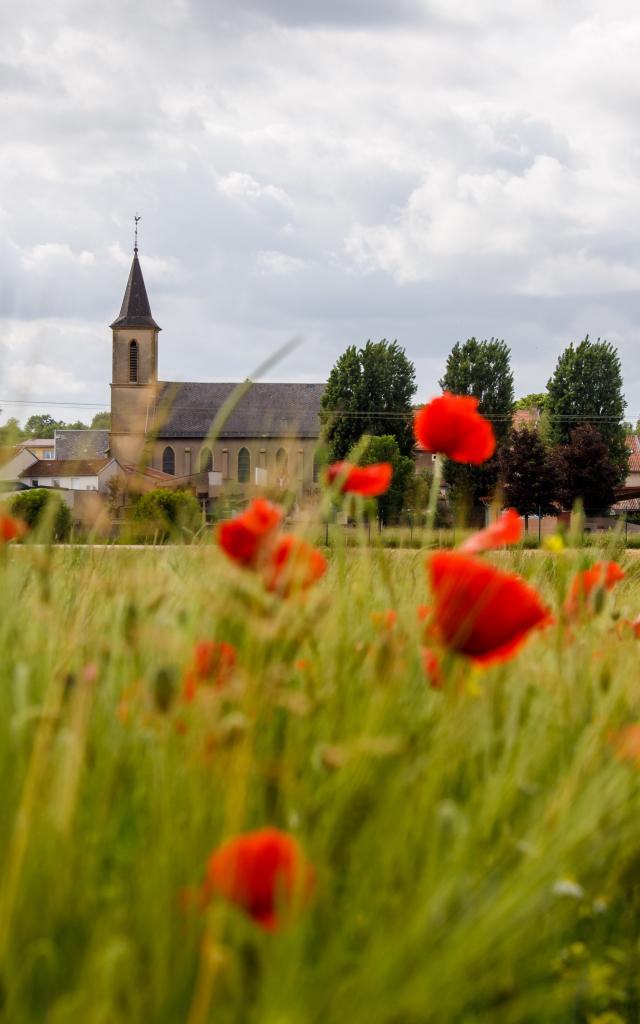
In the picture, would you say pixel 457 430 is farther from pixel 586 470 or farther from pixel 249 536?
pixel 586 470

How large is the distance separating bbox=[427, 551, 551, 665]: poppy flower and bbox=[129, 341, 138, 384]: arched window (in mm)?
69929

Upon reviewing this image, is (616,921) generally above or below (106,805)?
below

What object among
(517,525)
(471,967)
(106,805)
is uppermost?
(517,525)

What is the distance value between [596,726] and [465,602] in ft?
0.81

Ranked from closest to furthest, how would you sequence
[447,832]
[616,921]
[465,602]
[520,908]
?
[520,908]
[447,832]
[465,602]
[616,921]

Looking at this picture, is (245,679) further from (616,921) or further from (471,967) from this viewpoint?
(616,921)

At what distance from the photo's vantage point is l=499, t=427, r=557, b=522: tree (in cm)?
4153

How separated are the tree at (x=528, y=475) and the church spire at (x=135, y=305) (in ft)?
116

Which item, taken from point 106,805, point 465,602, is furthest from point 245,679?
point 465,602

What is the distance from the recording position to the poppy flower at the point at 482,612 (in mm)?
1323

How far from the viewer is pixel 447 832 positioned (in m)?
1.13

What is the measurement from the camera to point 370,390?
50.2 metres

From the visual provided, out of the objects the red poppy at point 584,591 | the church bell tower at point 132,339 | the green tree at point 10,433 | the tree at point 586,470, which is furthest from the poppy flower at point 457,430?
the church bell tower at point 132,339

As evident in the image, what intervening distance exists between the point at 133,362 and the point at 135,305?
4029mm
